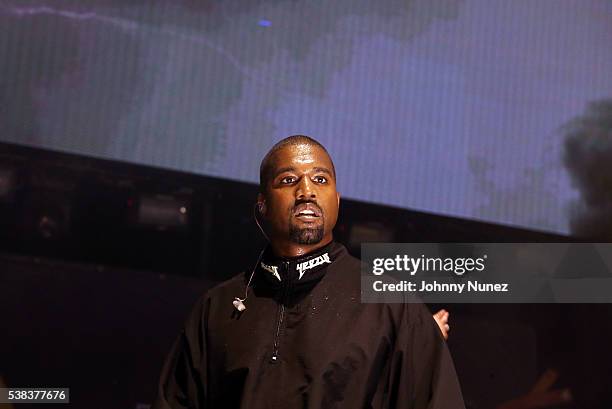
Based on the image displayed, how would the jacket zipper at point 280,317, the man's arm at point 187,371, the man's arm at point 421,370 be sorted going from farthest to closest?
the man's arm at point 187,371
the jacket zipper at point 280,317
the man's arm at point 421,370

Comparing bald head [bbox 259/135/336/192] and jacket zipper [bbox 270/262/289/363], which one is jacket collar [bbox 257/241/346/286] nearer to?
jacket zipper [bbox 270/262/289/363]

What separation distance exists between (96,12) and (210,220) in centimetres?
99

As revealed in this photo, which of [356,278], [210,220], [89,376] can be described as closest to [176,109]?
[210,220]

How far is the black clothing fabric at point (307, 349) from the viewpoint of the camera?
1666 millimetres

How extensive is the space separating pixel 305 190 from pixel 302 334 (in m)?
0.33

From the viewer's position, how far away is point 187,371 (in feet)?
6.16

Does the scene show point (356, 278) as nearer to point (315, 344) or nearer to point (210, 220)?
point (315, 344)

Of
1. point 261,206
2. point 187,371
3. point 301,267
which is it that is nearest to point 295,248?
point 301,267

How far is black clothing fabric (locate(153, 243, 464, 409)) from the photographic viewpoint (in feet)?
5.47

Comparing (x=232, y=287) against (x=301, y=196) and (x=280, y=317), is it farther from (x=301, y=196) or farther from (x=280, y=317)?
(x=301, y=196)

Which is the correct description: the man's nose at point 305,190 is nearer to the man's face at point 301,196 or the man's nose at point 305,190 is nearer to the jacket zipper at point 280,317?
the man's face at point 301,196

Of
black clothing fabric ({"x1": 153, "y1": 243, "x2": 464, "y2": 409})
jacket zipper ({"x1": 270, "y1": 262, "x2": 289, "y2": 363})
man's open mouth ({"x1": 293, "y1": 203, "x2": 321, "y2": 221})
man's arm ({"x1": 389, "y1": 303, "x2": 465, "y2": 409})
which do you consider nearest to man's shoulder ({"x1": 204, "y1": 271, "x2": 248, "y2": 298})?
black clothing fabric ({"x1": 153, "y1": 243, "x2": 464, "y2": 409})

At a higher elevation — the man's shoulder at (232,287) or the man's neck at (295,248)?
the man's neck at (295,248)

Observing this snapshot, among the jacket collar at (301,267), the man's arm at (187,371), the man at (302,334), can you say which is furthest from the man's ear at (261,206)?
the man's arm at (187,371)
